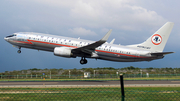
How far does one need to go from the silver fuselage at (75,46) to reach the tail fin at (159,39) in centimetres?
313

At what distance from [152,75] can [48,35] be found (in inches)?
1104

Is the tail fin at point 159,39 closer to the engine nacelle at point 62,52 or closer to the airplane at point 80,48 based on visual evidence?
the airplane at point 80,48

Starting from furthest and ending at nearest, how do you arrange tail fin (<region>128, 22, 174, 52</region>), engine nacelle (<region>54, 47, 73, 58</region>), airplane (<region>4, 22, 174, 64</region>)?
tail fin (<region>128, 22, 174, 52</region>), airplane (<region>4, 22, 174, 64</region>), engine nacelle (<region>54, 47, 73, 58</region>)

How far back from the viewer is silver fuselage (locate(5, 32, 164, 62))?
39.4 meters

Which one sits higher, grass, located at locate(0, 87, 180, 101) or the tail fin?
the tail fin

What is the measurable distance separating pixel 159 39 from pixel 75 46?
18.3 meters

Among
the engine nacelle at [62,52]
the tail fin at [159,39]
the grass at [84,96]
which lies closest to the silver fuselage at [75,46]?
the engine nacelle at [62,52]

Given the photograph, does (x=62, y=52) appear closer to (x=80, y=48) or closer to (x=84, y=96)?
(x=80, y=48)

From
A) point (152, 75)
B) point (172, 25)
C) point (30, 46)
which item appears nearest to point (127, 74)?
point (152, 75)

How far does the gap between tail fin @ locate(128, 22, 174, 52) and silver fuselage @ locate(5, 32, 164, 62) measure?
10.3 ft

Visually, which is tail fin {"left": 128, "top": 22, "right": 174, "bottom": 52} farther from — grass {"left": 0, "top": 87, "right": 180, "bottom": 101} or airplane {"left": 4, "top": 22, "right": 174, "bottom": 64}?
grass {"left": 0, "top": 87, "right": 180, "bottom": 101}

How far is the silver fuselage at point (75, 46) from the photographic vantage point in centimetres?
3941

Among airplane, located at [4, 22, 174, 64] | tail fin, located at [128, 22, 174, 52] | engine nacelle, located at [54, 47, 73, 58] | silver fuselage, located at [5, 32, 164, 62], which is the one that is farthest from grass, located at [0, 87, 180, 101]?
tail fin, located at [128, 22, 174, 52]

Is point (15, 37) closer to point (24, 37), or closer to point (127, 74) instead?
point (24, 37)
